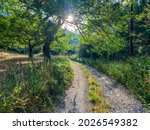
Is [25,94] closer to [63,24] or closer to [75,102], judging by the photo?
[75,102]

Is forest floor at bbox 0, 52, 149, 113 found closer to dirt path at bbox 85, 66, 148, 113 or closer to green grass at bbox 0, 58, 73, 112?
dirt path at bbox 85, 66, 148, 113

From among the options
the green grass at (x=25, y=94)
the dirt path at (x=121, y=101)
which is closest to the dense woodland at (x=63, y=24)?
the green grass at (x=25, y=94)

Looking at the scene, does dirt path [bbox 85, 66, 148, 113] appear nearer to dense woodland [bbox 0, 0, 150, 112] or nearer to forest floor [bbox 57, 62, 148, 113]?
forest floor [bbox 57, 62, 148, 113]

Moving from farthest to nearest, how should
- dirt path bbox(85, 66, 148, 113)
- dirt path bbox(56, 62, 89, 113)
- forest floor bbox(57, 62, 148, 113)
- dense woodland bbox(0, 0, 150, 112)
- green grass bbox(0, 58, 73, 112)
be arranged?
dense woodland bbox(0, 0, 150, 112) < dirt path bbox(85, 66, 148, 113) < forest floor bbox(57, 62, 148, 113) < dirt path bbox(56, 62, 89, 113) < green grass bbox(0, 58, 73, 112)

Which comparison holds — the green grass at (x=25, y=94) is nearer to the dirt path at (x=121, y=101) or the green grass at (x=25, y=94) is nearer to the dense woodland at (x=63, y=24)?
the dense woodland at (x=63, y=24)

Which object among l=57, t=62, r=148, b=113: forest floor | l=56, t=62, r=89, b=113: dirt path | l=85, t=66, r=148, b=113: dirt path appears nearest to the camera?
l=56, t=62, r=89, b=113: dirt path

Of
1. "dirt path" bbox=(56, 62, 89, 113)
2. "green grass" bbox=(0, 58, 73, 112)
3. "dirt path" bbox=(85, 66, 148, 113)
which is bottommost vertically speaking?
"dirt path" bbox=(85, 66, 148, 113)

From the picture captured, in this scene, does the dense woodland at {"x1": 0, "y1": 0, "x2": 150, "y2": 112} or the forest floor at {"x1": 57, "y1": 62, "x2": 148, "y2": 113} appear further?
the dense woodland at {"x1": 0, "y1": 0, "x2": 150, "y2": 112}

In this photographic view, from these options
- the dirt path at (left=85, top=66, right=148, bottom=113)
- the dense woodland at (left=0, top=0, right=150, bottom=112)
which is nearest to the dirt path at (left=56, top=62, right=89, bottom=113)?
the dense woodland at (left=0, top=0, right=150, bottom=112)

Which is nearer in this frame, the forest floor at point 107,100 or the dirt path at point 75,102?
the dirt path at point 75,102

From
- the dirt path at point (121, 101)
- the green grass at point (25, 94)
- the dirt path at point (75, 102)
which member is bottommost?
the dirt path at point (121, 101)

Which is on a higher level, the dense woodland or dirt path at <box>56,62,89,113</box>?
the dense woodland

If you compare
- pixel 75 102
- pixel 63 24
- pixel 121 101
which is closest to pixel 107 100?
pixel 121 101

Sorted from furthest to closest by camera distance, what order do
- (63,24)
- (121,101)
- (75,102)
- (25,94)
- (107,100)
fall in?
(63,24)
(107,100)
(121,101)
(75,102)
(25,94)
